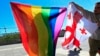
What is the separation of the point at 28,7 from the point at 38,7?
0.21 m

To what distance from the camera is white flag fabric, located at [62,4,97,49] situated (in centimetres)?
697

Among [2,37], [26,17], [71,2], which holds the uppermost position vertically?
[2,37]

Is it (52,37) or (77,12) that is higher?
(77,12)

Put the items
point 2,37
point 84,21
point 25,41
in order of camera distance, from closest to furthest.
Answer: point 25,41
point 84,21
point 2,37

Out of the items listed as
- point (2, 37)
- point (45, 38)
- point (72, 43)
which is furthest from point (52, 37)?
point (2, 37)

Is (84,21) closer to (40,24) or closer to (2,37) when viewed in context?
(40,24)

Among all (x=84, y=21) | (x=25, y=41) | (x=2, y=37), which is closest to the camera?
(x=25, y=41)

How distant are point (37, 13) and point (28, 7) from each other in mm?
218

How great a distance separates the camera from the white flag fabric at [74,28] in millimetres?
6973

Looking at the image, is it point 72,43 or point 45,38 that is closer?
point 45,38

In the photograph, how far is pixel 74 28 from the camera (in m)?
7.11

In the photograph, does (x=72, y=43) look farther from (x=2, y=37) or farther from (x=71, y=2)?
(x=2, y=37)

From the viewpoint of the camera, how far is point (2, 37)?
952 inches

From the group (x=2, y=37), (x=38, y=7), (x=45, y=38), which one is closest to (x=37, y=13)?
(x=38, y=7)
